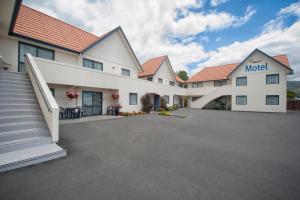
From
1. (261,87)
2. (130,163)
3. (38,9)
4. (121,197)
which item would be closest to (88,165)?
(130,163)

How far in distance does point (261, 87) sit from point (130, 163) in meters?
23.7

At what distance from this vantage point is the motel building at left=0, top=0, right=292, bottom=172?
15.5 ft

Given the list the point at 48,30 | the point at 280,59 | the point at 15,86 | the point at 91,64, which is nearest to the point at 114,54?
the point at 91,64

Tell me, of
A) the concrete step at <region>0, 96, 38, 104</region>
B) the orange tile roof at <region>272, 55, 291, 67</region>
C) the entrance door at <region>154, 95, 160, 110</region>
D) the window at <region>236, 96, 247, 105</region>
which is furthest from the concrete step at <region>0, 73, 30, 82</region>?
the orange tile roof at <region>272, 55, 291, 67</region>

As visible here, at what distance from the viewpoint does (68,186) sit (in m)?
2.84

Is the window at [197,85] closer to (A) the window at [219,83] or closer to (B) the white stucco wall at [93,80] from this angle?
(A) the window at [219,83]

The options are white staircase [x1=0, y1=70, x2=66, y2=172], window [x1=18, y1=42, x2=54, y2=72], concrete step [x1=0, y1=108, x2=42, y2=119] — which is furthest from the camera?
window [x1=18, y1=42, x2=54, y2=72]

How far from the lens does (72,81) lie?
10.1 metres

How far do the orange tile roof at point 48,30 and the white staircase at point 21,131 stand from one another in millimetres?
5139

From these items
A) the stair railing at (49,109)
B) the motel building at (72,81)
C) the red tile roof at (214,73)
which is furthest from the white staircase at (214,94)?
the stair railing at (49,109)

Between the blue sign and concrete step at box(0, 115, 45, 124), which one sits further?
the blue sign

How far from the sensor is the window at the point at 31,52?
9359mm

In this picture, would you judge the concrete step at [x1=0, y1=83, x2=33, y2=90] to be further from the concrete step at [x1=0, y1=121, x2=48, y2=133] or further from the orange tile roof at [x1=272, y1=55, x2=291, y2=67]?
the orange tile roof at [x1=272, y1=55, x2=291, y2=67]

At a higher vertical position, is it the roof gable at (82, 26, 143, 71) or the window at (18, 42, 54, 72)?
the roof gable at (82, 26, 143, 71)
